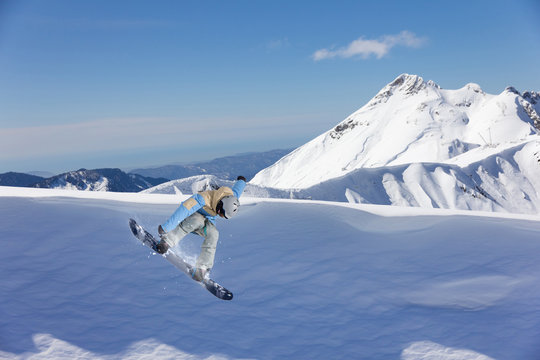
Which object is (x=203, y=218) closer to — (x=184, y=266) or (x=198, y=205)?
(x=198, y=205)

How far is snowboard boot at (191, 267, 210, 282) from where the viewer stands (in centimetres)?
555

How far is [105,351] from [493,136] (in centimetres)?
14942

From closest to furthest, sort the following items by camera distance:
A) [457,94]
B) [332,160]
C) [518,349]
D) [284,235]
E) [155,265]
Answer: [518,349] → [155,265] → [284,235] → [332,160] → [457,94]

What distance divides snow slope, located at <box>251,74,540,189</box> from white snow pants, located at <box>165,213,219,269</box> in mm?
109827

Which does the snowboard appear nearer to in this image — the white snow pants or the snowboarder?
the snowboarder

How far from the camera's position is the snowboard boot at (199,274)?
18.2 feet

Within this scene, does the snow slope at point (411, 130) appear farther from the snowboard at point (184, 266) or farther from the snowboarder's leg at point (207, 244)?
the snowboarder's leg at point (207, 244)

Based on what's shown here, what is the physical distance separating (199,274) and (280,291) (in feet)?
4.44

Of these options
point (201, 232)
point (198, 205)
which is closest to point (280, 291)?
point (201, 232)

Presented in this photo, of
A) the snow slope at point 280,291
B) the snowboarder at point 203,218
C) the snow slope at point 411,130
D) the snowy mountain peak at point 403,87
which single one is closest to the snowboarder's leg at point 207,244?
the snowboarder at point 203,218

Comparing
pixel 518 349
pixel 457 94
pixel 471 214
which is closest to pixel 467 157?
pixel 471 214

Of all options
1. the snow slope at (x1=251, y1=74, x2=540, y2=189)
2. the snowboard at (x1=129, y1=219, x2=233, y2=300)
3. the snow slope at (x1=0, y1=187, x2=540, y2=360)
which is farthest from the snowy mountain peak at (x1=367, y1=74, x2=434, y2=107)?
the snowboard at (x1=129, y1=219, x2=233, y2=300)

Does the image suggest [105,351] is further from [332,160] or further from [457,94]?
[457,94]

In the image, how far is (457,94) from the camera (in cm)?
16850
